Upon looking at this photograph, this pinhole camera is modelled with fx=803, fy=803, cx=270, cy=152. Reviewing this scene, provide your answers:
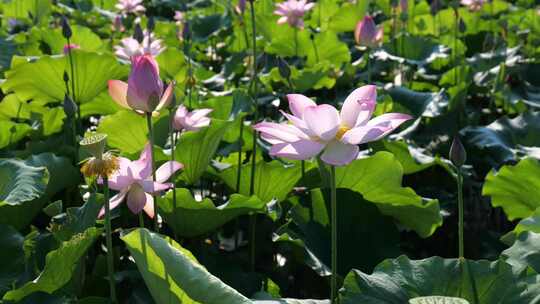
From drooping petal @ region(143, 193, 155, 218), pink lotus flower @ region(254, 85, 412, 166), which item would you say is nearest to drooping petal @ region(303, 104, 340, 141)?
pink lotus flower @ region(254, 85, 412, 166)

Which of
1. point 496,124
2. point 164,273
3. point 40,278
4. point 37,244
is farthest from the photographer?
point 496,124

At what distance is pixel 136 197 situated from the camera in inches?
48.9

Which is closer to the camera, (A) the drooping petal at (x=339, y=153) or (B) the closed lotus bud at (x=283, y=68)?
(A) the drooping petal at (x=339, y=153)

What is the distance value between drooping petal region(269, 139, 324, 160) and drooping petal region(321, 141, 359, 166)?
13mm

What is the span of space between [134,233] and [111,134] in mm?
888

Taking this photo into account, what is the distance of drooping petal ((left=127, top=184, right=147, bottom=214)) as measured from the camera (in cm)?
124

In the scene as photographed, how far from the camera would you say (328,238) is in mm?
1479

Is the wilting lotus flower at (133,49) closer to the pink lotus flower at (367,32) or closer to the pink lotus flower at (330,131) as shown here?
the pink lotus flower at (367,32)

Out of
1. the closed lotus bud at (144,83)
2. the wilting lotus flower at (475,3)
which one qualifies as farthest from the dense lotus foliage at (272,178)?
the wilting lotus flower at (475,3)

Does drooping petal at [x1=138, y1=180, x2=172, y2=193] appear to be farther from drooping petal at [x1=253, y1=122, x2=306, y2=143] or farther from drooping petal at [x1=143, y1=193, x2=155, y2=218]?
drooping petal at [x1=253, y1=122, x2=306, y2=143]

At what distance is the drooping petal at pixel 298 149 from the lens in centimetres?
108

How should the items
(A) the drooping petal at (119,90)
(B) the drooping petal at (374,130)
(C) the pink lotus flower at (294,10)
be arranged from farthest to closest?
(C) the pink lotus flower at (294,10) → (A) the drooping petal at (119,90) → (B) the drooping petal at (374,130)

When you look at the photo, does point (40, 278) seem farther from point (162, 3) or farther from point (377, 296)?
point (162, 3)

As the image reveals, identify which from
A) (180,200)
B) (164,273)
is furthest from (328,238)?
(164,273)
